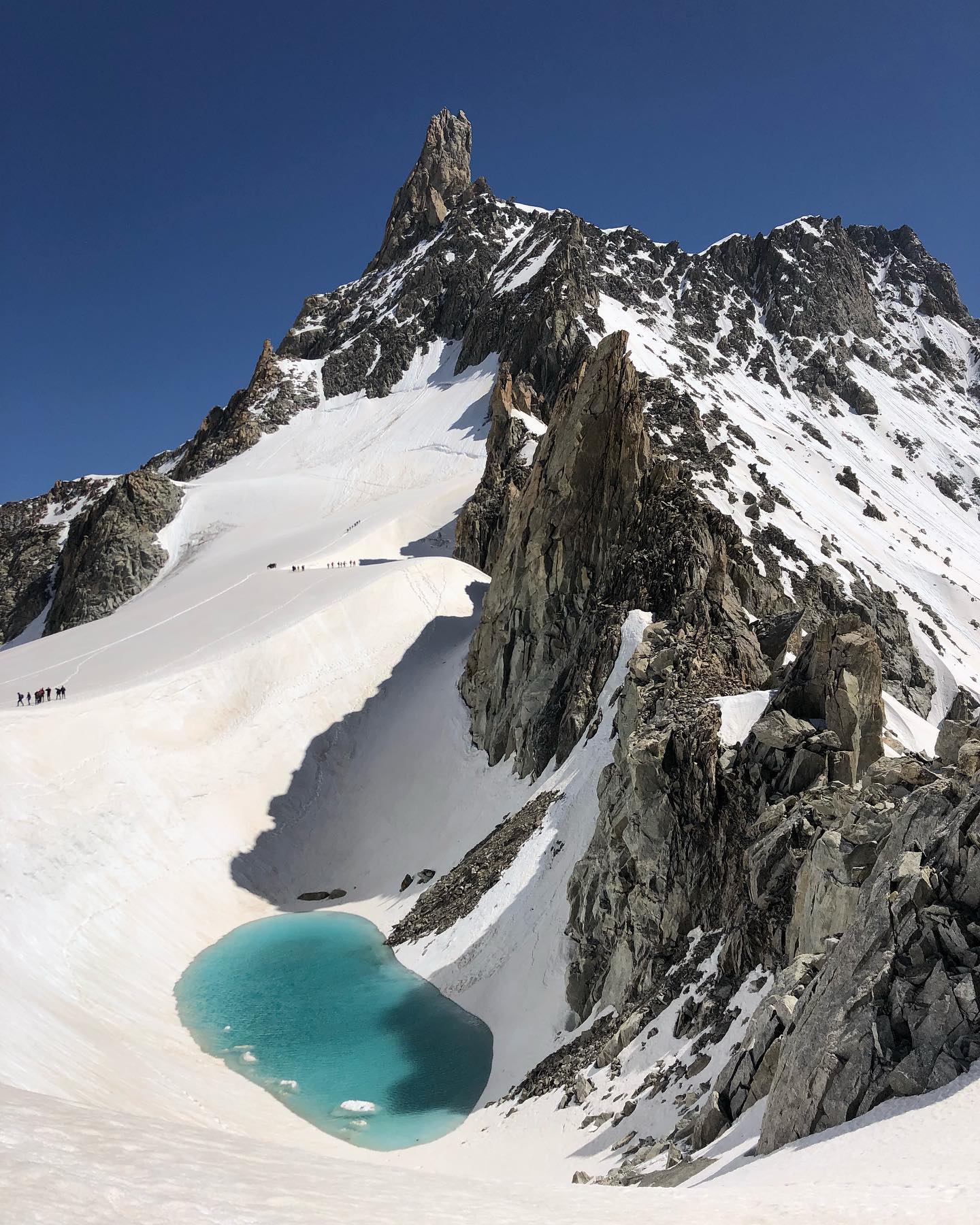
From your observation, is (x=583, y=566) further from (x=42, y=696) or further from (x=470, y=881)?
(x=42, y=696)

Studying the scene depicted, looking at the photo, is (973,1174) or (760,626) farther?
(760,626)

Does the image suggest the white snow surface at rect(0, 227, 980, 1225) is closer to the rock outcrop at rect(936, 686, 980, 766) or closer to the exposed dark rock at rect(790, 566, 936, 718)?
the exposed dark rock at rect(790, 566, 936, 718)

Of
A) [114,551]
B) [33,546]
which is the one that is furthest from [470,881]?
[33,546]

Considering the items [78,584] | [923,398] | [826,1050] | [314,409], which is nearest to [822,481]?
[923,398]

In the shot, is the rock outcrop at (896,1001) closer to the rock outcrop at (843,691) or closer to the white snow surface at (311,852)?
the white snow surface at (311,852)

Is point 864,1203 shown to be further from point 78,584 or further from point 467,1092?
point 78,584

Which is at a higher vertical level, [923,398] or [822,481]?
[923,398]
